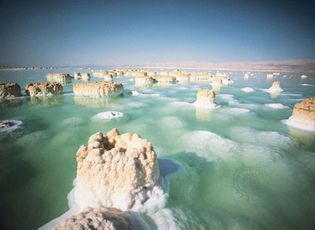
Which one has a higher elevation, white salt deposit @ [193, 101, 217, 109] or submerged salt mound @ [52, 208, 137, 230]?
submerged salt mound @ [52, 208, 137, 230]

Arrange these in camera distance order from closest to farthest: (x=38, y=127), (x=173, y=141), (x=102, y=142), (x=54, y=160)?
1. (x=102, y=142)
2. (x=54, y=160)
3. (x=173, y=141)
4. (x=38, y=127)

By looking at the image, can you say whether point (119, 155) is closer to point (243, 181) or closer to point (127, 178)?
point (127, 178)

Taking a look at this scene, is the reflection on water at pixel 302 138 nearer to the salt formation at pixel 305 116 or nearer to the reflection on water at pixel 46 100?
the salt formation at pixel 305 116

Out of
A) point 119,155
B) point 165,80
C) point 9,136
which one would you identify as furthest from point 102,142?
point 165,80

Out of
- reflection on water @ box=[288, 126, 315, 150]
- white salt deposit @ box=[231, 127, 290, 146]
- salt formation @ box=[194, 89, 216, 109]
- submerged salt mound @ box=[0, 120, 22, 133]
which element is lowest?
reflection on water @ box=[288, 126, 315, 150]

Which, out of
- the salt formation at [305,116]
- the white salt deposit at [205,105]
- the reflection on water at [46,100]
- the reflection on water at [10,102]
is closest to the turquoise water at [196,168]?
the salt formation at [305,116]

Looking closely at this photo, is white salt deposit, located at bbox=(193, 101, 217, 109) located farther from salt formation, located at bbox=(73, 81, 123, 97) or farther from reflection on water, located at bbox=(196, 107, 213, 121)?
salt formation, located at bbox=(73, 81, 123, 97)

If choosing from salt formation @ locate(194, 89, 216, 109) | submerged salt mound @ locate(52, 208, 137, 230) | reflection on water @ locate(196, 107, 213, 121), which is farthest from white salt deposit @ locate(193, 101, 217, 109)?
submerged salt mound @ locate(52, 208, 137, 230)
